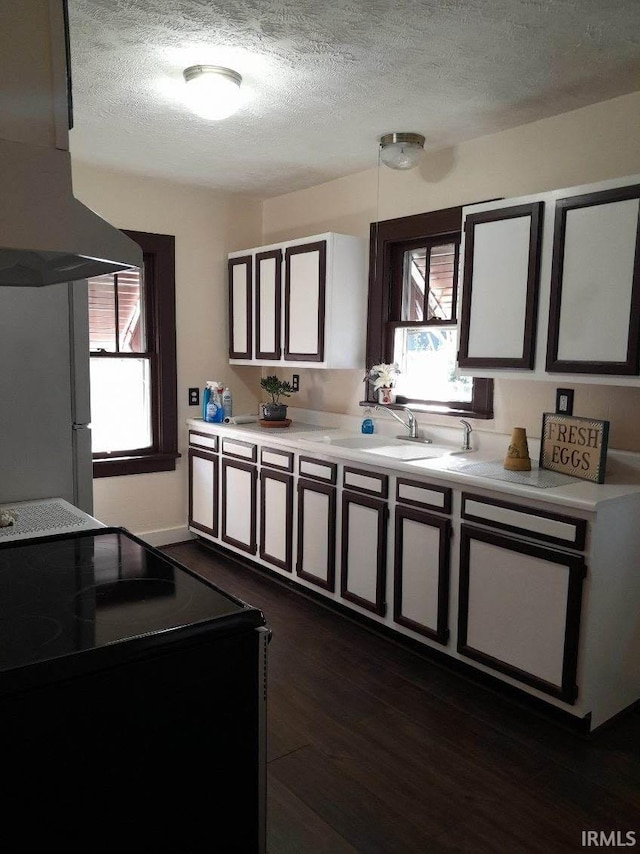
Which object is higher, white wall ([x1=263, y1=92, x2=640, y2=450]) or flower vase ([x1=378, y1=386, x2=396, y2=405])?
white wall ([x1=263, y1=92, x2=640, y2=450])

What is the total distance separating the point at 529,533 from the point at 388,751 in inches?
38.1

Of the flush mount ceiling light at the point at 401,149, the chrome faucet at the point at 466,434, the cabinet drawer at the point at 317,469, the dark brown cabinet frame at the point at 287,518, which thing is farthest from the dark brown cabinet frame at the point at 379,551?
the flush mount ceiling light at the point at 401,149

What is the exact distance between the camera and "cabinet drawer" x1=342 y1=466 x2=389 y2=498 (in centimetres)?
323

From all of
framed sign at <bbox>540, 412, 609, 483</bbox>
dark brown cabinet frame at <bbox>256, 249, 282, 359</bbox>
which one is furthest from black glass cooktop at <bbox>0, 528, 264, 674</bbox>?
dark brown cabinet frame at <bbox>256, 249, 282, 359</bbox>

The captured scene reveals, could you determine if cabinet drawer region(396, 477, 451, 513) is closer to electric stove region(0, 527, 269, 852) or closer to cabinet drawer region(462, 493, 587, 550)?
cabinet drawer region(462, 493, 587, 550)

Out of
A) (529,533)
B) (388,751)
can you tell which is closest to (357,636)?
(388,751)

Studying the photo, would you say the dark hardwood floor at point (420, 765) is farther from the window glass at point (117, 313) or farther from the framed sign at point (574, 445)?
the window glass at point (117, 313)

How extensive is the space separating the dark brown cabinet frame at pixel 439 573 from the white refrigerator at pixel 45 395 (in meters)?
1.40

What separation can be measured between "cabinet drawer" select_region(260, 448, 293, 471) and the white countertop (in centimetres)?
6

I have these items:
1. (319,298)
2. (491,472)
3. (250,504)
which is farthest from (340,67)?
(250,504)

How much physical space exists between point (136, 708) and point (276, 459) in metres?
2.62

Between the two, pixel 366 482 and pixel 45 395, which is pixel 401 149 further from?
pixel 45 395

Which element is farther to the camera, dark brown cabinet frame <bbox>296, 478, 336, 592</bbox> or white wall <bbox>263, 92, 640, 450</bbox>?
dark brown cabinet frame <bbox>296, 478, 336, 592</bbox>

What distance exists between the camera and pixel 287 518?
3875 mm
